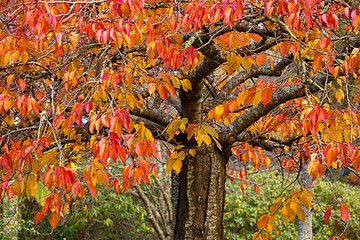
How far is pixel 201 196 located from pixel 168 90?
137 cm

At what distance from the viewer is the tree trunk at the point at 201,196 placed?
138 inches

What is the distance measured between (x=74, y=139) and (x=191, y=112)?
4.06 ft

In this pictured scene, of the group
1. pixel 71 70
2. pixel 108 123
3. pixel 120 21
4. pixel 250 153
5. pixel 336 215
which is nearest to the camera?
pixel 108 123

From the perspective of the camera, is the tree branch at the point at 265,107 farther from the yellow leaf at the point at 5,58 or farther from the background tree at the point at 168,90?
the yellow leaf at the point at 5,58

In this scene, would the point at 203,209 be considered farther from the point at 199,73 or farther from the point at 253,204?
the point at 253,204

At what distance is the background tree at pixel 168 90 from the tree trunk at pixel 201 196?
10mm

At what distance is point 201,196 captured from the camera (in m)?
3.56

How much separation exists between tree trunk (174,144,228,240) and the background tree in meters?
0.01

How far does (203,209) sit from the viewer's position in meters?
3.53

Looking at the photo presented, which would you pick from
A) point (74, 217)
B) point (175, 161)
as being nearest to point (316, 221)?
point (74, 217)

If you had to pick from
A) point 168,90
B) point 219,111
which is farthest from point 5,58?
point 219,111

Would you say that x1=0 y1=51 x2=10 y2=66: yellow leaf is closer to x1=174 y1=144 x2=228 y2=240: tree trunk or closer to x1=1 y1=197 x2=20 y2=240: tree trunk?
x1=174 y1=144 x2=228 y2=240: tree trunk

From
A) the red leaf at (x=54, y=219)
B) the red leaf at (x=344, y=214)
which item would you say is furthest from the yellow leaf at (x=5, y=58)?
the red leaf at (x=344, y=214)

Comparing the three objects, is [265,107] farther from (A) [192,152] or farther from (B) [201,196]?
(B) [201,196]
